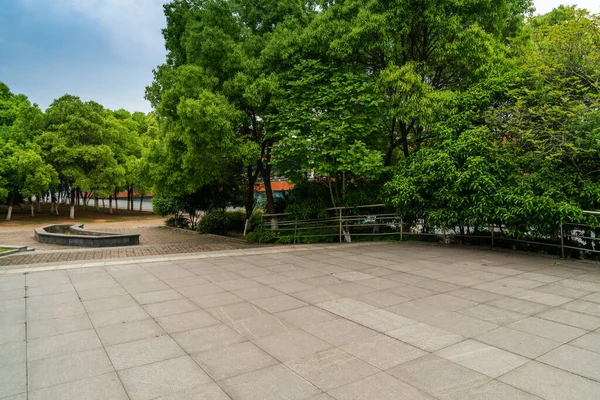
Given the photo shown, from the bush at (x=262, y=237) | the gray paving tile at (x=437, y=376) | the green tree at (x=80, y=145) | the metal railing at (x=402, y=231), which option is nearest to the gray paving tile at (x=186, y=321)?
the gray paving tile at (x=437, y=376)

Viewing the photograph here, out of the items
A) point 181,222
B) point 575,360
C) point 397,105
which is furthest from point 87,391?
point 181,222

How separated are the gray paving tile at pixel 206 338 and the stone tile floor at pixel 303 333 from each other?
23 millimetres

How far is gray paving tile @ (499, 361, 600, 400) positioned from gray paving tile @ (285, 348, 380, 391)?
110cm

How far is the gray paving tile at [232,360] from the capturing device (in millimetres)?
3191

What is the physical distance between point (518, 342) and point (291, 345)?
2.22 meters

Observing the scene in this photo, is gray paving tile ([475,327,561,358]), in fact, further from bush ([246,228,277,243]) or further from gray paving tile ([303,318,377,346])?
bush ([246,228,277,243])

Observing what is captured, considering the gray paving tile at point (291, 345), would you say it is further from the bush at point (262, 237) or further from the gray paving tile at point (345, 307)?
the bush at point (262, 237)

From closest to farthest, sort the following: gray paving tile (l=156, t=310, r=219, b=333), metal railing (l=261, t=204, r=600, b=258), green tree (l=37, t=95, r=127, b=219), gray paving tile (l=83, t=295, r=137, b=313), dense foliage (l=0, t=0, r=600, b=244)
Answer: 1. gray paving tile (l=156, t=310, r=219, b=333)
2. gray paving tile (l=83, t=295, r=137, b=313)
3. metal railing (l=261, t=204, r=600, b=258)
4. dense foliage (l=0, t=0, r=600, b=244)
5. green tree (l=37, t=95, r=127, b=219)

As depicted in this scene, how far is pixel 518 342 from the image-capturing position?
12.1ft

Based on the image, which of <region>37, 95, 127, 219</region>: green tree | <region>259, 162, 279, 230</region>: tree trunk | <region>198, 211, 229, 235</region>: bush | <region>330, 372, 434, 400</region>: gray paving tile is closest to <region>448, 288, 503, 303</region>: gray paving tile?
<region>330, 372, 434, 400</region>: gray paving tile

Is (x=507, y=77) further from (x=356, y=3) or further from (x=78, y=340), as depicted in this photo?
(x=78, y=340)

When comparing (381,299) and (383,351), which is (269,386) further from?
(381,299)

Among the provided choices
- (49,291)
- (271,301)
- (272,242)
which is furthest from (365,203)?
(49,291)

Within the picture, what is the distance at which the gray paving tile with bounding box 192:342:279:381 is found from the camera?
319cm
